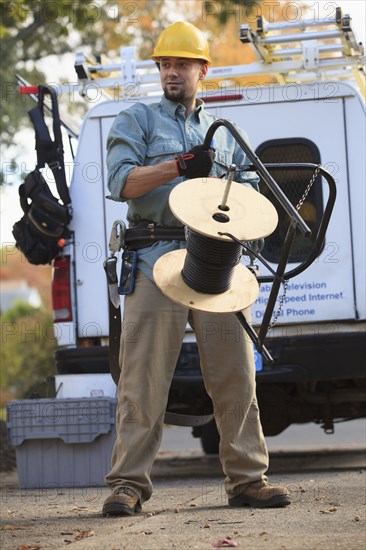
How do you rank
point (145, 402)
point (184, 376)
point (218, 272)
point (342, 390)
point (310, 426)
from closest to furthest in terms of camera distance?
point (218, 272)
point (145, 402)
point (184, 376)
point (342, 390)
point (310, 426)

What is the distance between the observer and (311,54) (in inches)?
340

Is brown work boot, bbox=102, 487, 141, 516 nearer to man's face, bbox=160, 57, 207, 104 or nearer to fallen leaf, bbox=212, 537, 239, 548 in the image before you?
fallen leaf, bbox=212, 537, 239, 548

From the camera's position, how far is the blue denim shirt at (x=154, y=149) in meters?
5.54

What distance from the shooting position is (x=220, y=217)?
4941mm

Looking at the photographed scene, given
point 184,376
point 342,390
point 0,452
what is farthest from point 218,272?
point 0,452

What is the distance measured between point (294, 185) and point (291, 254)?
46 cm

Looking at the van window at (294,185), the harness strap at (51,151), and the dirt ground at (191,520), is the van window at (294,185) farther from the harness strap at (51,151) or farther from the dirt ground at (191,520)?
the dirt ground at (191,520)

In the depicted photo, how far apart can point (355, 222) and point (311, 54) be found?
4.60 feet

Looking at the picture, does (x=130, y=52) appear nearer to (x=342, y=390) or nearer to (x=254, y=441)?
(x=342, y=390)

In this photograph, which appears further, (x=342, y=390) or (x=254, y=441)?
(x=342, y=390)

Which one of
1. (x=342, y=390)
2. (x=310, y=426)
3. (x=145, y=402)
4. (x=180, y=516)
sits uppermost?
(x=145, y=402)

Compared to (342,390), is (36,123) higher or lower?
higher

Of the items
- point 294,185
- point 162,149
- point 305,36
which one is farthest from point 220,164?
point 305,36

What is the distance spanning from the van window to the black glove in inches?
107
